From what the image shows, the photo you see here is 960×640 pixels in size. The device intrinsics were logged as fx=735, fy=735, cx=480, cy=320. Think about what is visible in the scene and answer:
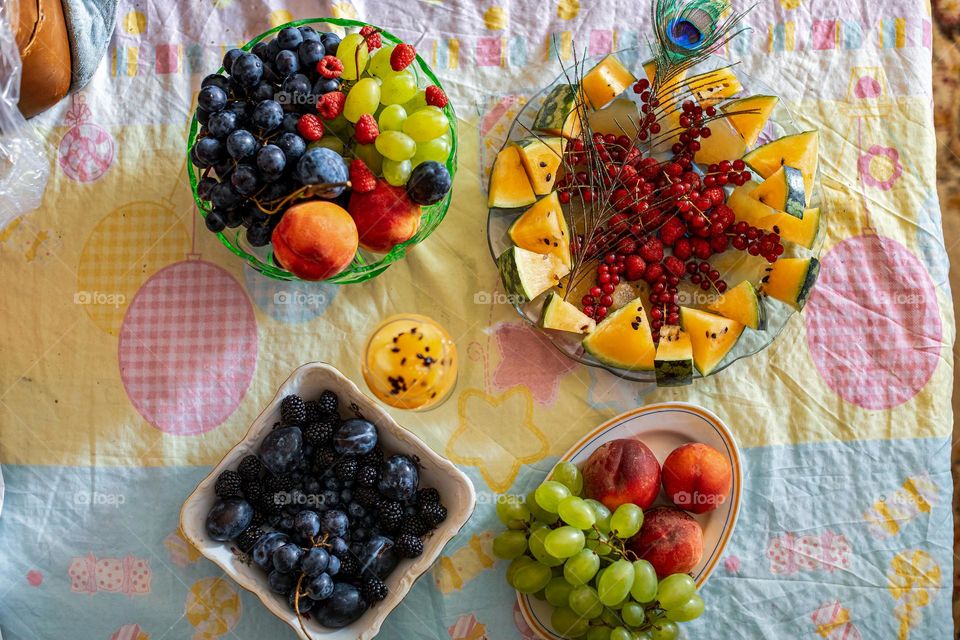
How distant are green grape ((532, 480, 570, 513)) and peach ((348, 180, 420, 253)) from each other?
363 mm

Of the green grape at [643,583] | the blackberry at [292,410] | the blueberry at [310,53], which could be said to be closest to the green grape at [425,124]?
the blueberry at [310,53]

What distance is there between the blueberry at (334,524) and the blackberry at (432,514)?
99 mm

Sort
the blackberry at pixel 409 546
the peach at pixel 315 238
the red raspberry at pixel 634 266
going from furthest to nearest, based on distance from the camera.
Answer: the red raspberry at pixel 634 266
the blackberry at pixel 409 546
the peach at pixel 315 238

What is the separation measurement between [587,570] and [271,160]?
600 millimetres

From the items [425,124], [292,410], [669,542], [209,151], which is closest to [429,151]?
[425,124]

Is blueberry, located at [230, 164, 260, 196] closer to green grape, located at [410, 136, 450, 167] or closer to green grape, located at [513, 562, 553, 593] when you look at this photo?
green grape, located at [410, 136, 450, 167]

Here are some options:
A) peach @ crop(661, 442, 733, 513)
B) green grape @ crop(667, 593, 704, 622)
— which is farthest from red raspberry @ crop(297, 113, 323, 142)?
green grape @ crop(667, 593, 704, 622)

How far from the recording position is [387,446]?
0.97m

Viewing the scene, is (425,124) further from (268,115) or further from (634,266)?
(634,266)

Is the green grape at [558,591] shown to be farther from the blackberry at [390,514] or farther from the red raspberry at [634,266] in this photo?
the red raspberry at [634,266]

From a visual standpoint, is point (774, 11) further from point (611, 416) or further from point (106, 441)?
point (106, 441)

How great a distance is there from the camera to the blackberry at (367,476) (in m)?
0.93

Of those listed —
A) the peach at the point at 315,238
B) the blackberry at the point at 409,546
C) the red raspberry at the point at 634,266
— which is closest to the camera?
the peach at the point at 315,238

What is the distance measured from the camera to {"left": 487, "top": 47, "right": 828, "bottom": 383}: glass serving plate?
3.33 feet
